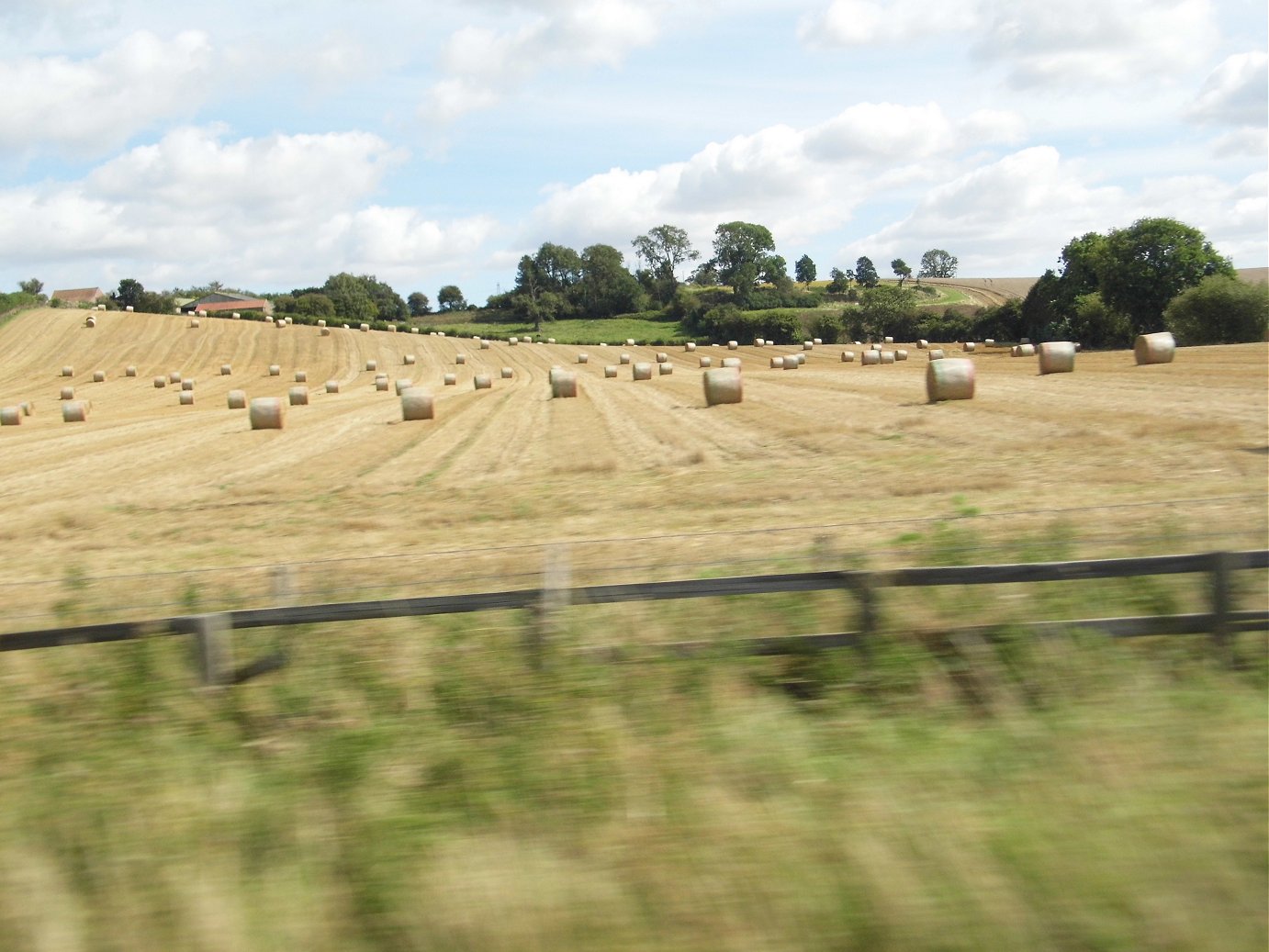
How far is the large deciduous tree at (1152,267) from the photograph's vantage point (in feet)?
241

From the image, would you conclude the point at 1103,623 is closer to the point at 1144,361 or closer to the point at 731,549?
the point at 731,549

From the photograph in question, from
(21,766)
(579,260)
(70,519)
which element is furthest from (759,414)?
(579,260)

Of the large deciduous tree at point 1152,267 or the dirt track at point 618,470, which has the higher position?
the large deciduous tree at point 1152,267

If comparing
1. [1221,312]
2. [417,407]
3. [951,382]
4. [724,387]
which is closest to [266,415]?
[417,407]

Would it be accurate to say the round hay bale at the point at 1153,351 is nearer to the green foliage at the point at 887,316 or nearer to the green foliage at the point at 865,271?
the green foliage at the point at 887,316

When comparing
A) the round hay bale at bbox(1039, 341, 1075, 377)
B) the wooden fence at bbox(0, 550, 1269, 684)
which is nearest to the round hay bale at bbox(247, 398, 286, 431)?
the round hay bale at bbox(1039, 341, 1075, 377)

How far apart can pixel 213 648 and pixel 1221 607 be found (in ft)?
21.6

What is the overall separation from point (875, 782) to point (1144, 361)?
119 ft

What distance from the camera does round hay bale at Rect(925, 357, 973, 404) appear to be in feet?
90.4

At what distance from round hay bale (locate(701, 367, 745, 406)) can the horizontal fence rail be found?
81.3ft

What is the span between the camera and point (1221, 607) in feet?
23.5

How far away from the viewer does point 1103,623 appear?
7.20 metres

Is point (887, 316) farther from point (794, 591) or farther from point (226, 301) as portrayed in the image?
point (226, 301)

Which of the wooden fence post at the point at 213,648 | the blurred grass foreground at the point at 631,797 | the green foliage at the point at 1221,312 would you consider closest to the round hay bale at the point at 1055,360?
the green foliage at the point at 1221,312
